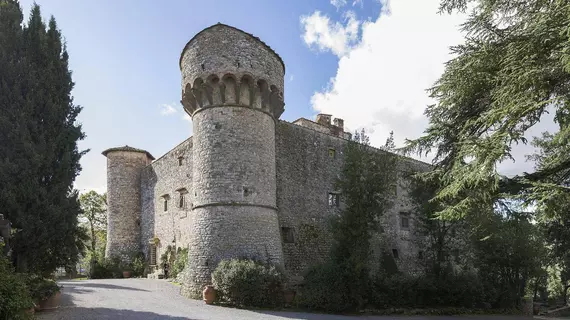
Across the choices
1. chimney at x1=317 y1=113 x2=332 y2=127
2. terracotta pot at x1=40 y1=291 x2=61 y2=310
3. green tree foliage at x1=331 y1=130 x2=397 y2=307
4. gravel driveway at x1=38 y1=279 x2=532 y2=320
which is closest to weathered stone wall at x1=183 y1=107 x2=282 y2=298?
gravel driveway at x1=38 y1=279 x2=532 y2=320

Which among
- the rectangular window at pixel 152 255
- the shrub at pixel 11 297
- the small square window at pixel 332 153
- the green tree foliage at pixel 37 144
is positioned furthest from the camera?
the rectangular window at pixel 152 255

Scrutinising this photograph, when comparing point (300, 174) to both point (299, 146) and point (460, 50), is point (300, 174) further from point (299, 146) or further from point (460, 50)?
point (460, 50)

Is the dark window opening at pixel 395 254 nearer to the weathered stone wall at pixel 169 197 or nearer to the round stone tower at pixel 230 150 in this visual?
the round stone tower at pixel 230 150

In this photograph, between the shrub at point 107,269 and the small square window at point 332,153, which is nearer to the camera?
the small square window at point 332,153

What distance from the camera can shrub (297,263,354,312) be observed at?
14004mm

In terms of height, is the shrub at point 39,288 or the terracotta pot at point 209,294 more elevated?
the shrub at point 39,288

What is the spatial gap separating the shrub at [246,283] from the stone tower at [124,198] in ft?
47.8

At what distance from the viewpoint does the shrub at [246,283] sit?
13391 mm

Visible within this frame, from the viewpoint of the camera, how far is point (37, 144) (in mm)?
11867

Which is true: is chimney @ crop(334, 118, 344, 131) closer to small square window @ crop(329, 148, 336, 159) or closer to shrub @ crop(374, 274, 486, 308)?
small square window @ crop(329, 148, 336, 159)

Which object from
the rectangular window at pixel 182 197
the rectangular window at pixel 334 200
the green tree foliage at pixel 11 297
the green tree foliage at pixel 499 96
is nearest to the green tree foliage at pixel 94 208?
the rectangular window at pixel 182 197

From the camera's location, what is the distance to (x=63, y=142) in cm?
1242

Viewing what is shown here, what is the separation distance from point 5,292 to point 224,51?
11.0 meters

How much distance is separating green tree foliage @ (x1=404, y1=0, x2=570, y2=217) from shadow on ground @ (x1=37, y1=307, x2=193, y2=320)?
26.4ft
